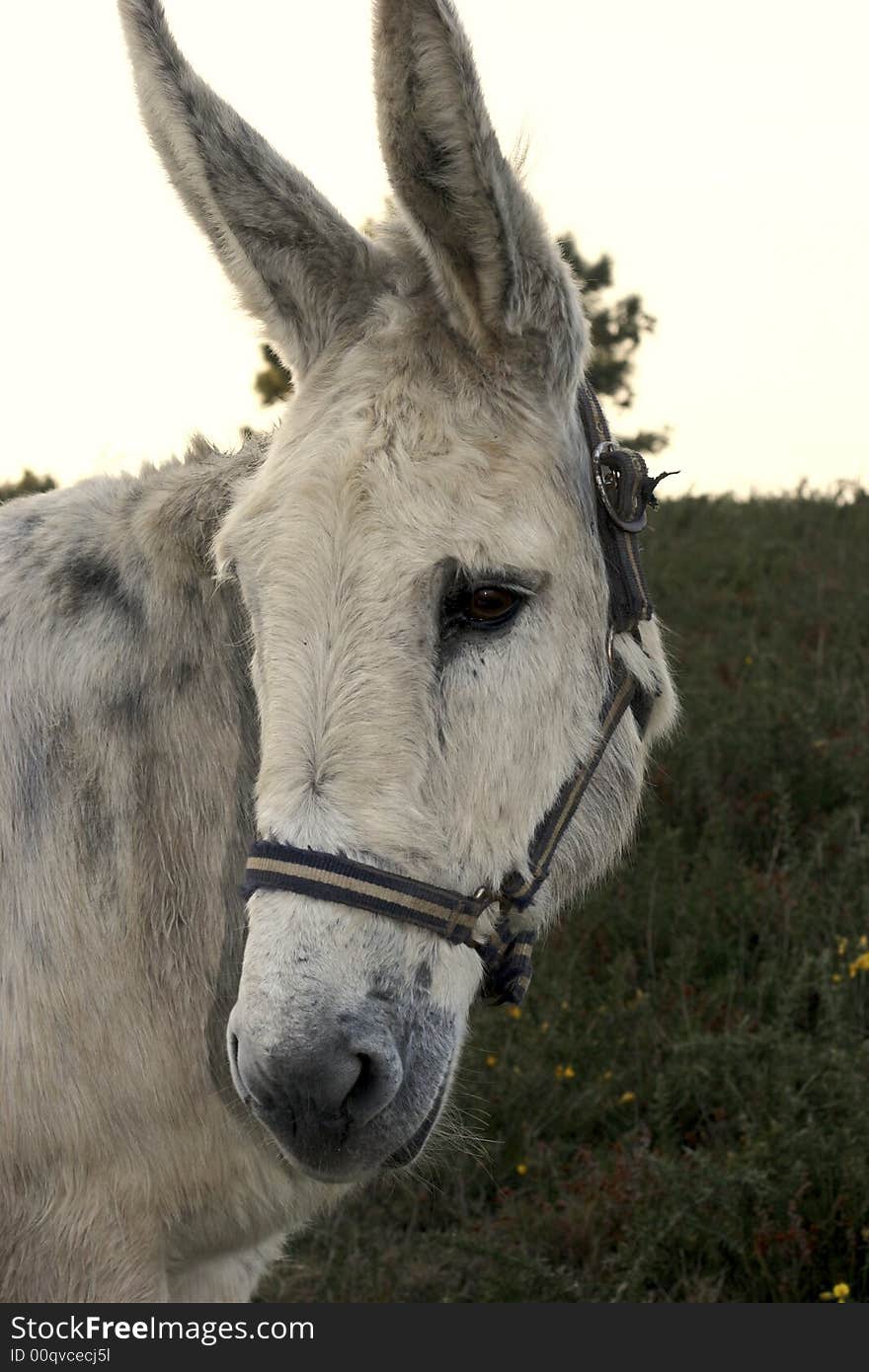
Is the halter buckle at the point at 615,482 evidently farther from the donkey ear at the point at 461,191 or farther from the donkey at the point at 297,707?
the donkey ear at the point at 461,191

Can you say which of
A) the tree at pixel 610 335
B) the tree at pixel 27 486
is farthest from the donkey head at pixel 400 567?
the tree at pixel 610 335

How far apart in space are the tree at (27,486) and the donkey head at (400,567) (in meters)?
7.45

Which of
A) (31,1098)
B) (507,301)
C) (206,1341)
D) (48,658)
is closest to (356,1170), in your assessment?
(31,1098)

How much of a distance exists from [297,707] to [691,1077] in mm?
2977

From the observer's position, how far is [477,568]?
2129 mm

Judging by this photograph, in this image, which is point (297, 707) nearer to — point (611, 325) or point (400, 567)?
point (400, 567)

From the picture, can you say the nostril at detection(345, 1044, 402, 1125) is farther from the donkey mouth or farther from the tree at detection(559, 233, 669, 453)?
the tree at detection(559, 233, 669, 453)

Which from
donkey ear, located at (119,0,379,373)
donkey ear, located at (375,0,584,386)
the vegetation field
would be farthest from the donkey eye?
the vegetation field

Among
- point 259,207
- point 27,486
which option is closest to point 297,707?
point 259,207

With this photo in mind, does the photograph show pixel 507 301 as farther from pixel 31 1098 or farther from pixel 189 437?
pixel 31 1098

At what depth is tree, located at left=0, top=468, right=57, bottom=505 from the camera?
958 cm

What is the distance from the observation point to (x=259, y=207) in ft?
8.11

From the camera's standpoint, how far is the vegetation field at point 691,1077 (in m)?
3.82

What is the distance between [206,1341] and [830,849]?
155 inches
